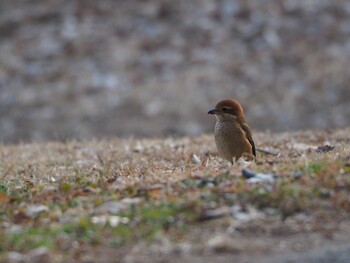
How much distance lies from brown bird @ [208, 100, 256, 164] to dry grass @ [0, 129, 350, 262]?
744mm

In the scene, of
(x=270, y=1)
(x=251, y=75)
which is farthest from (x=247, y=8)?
(x=251, y=75)

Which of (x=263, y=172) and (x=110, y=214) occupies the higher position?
(x=263, y=172)

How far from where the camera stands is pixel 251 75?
69.6 feet

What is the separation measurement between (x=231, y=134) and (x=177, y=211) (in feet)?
10.4

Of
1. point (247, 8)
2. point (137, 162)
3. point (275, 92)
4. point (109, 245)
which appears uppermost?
point (247, 8)

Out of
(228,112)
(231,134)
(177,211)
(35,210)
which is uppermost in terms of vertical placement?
(228,112)

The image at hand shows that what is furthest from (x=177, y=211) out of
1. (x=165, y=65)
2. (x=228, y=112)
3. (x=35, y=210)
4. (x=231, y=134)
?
(x=165, y=65)

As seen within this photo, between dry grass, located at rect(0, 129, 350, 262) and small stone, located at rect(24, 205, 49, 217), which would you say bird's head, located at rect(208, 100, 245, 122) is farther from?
small stone, located at rect(24, 205, 49, 217)

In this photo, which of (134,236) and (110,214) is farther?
(110,214)

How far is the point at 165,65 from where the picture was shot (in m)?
21.7

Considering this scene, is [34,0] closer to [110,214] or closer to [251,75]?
[251,75]

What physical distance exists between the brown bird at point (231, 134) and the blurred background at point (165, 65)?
8.26m

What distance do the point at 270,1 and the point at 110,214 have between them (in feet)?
52.9

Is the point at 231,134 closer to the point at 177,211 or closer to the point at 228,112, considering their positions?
the point at 228,112
